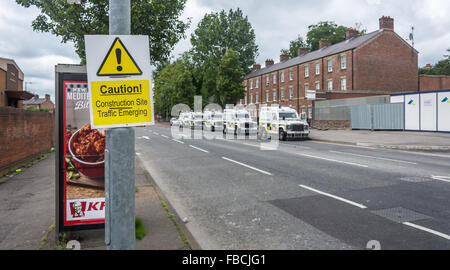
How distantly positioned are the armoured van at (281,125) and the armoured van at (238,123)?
95.9 inches

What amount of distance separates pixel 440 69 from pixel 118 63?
81.3 m

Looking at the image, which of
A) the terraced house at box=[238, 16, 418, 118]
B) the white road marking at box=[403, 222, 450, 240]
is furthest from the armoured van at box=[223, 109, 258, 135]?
the white road marking at box=[403, 222, 450, 240]

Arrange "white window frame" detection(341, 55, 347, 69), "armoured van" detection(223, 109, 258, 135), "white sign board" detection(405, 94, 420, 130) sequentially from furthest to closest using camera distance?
"white window frame" detection(341, 55, 347, 69)
"armoured van" detection(223, 109, 258, 135)
"white sign board" detection(405, 94, 420, 130)

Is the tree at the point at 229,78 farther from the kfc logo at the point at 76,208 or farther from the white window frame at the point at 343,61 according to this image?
the kfc logo at the point at 76,208

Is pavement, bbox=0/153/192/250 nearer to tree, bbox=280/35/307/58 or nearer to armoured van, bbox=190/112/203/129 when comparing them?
armoured van, bbox=190/112/203/129

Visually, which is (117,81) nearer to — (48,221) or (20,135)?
(48,221)

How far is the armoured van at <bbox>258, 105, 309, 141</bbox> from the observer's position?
23.0m

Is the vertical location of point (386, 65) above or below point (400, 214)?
above

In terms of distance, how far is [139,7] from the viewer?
30.8 feet

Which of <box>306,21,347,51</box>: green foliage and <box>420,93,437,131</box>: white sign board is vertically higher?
<box>306,21,347,51</box>: green foliage

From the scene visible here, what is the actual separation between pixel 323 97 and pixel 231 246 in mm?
34965

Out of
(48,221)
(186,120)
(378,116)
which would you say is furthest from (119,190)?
(186,120)

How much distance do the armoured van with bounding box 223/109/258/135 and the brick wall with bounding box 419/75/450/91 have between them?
2951 cm

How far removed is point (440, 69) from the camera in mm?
69312
